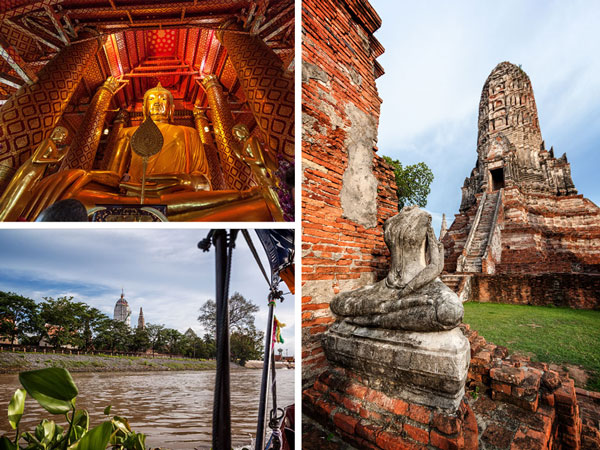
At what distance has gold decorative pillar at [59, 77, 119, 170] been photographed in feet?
4.00

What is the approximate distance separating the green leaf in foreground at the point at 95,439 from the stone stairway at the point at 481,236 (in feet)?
45.4

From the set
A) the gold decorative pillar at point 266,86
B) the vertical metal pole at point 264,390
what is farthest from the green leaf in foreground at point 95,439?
the gold decorative pillar at point 266,86

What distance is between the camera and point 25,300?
108cm

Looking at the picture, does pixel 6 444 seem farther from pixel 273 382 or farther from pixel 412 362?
pixel 412 362

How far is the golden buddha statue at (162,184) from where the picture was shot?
1.10 m

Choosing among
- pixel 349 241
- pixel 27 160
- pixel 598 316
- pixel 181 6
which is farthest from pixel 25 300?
pixel 598 316

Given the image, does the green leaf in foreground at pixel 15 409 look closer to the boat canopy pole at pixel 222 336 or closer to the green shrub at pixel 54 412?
the green shrub at pixel 54 412

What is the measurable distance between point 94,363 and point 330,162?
7.37 feet

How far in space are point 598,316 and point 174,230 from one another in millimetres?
10076

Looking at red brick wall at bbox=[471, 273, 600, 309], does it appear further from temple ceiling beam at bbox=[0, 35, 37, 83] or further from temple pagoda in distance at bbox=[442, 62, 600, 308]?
temple ceiling beam at bbox=[0, 35, 37, 83]

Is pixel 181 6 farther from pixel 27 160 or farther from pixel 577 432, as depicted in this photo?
pixel 577 432

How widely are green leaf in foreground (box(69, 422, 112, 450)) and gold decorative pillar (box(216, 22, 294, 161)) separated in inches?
45.2

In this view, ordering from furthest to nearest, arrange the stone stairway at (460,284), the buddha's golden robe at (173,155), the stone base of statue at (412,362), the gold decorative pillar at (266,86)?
the stone stairway at (460,284) → the stone base of statue at (412,362) → the gold decorative pillar at (266,86) → the buddha's golden robe at (173,155)

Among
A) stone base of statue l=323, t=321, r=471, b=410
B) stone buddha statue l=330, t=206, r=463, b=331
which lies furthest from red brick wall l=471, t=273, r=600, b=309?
stone base of statue l=323, t=321, r=471, b=410
